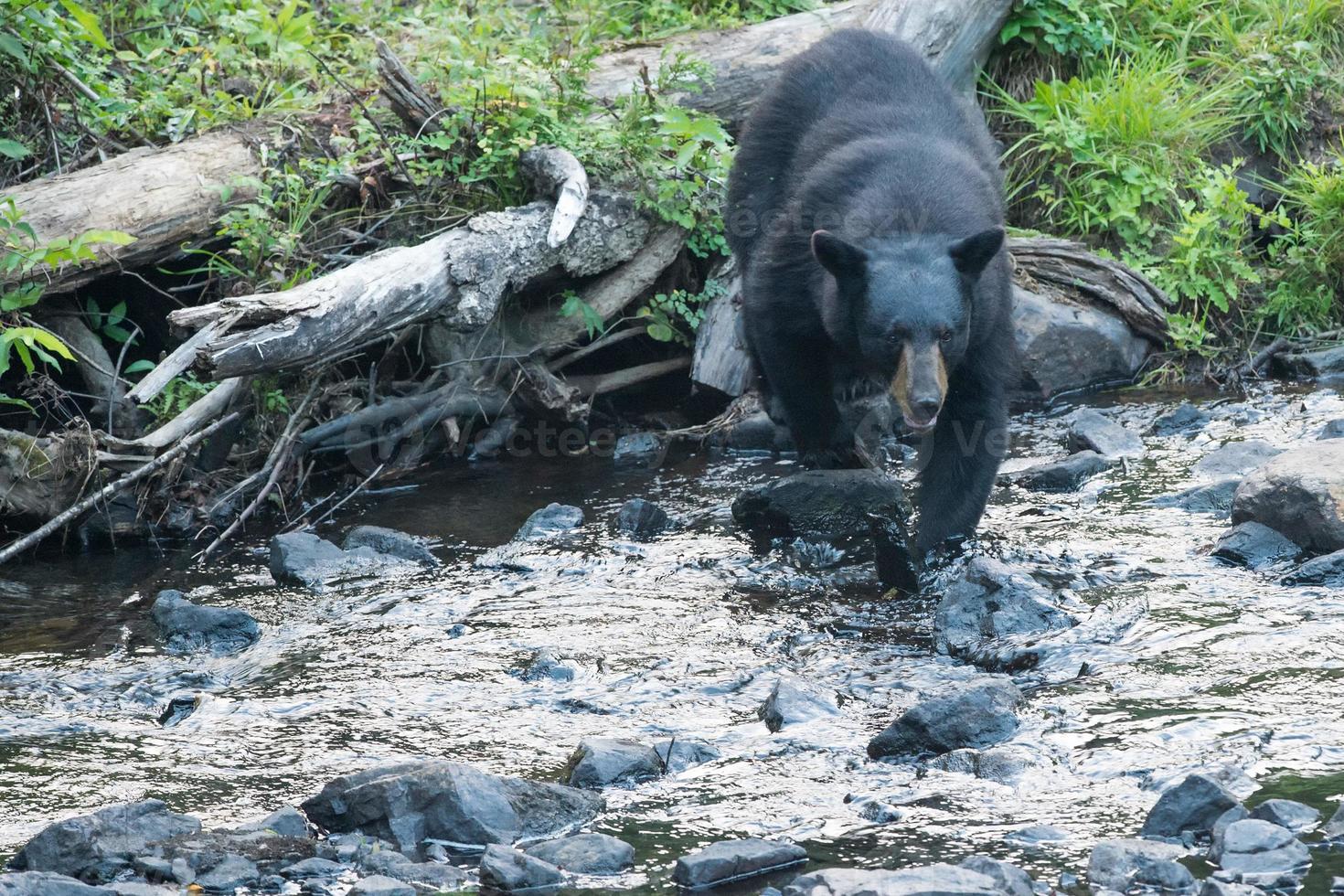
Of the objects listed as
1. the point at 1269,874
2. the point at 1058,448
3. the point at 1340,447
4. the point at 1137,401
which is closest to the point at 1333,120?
the point at 1137,401

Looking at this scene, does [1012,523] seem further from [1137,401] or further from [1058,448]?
[1137,401]

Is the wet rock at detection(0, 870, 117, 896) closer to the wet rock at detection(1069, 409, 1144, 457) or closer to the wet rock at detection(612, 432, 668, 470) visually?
the wet rock at detection(612, 432, 668, 470)

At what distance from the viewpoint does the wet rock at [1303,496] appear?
4473mm

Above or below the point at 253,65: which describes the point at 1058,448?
below

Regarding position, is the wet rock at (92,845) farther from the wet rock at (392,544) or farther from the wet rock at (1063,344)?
the wet rock at (1063,344)

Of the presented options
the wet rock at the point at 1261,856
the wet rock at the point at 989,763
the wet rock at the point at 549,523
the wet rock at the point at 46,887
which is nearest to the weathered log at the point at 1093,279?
the wet rock at the point at 549,523

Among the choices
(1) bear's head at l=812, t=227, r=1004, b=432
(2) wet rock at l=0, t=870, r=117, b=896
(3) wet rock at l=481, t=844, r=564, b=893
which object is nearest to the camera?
(2) wet rock at l=0, t=870, r=117, b=896

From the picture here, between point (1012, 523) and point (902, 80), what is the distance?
1846mm

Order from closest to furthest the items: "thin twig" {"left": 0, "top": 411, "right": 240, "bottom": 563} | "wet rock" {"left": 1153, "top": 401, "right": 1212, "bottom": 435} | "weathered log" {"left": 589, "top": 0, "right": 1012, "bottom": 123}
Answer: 1. "thin twig" {"left": 0, "top": 411, "right": 240, "bottom": 563}
2. "wet rock" {"left": 1153, "top": 401, "right": 1212, "bottom": 435}
3. "weathered log" {"left": 589, "top": 0, "right": 1012, "bottom": 123}

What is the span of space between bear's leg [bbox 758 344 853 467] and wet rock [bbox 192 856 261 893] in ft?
10.2

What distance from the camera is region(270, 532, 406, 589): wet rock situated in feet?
16.3

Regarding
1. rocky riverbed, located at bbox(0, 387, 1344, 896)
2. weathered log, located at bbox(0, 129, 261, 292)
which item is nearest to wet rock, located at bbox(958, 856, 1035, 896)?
rocky riverbed, located at bbox(0, 387, 1344, 896)

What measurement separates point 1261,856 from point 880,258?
243 cm

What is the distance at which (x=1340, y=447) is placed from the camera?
15.4ft
